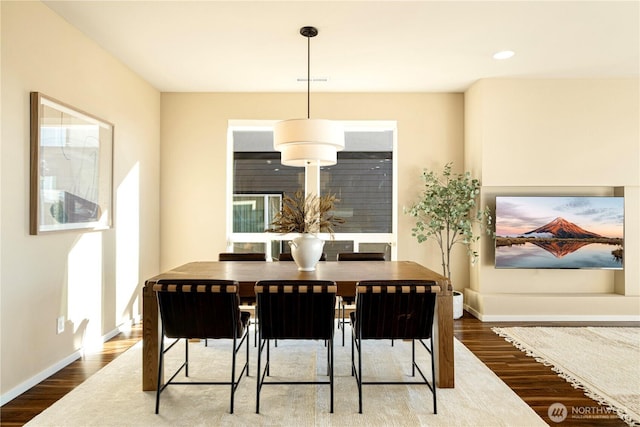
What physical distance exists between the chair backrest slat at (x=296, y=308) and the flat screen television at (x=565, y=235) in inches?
116

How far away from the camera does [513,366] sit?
3.19m

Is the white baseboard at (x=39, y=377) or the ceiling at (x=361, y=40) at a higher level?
the ceiling at (x=361, y=40)

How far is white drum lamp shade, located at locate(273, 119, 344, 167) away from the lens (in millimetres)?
2885

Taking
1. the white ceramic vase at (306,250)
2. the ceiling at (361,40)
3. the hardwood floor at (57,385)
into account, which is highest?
the ceiling at (361,40)

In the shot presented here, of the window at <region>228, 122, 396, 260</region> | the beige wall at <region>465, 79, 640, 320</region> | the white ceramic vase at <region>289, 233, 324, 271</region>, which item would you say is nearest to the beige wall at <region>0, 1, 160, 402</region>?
the window at <region>228, 122, 396, 260</region>

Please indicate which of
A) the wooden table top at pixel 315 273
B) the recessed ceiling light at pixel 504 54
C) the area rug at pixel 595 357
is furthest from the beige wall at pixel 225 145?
the wooden table top at pixel 315 273

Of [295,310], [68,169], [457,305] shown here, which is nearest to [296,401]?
[295,310]

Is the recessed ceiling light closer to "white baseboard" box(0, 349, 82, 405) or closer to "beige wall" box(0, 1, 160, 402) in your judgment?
"beige wall" box(0, 1, 160, 402)

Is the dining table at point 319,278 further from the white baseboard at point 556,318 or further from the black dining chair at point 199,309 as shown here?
the white baseboard at point 556,318

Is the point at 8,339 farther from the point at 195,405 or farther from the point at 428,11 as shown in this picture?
the point at 428,11

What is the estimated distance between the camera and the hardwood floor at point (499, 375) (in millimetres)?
2438

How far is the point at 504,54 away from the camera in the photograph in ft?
13.0

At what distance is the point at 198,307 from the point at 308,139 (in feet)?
4.25

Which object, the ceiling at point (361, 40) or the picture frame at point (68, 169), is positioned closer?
the picture frame at point (68, 169)
